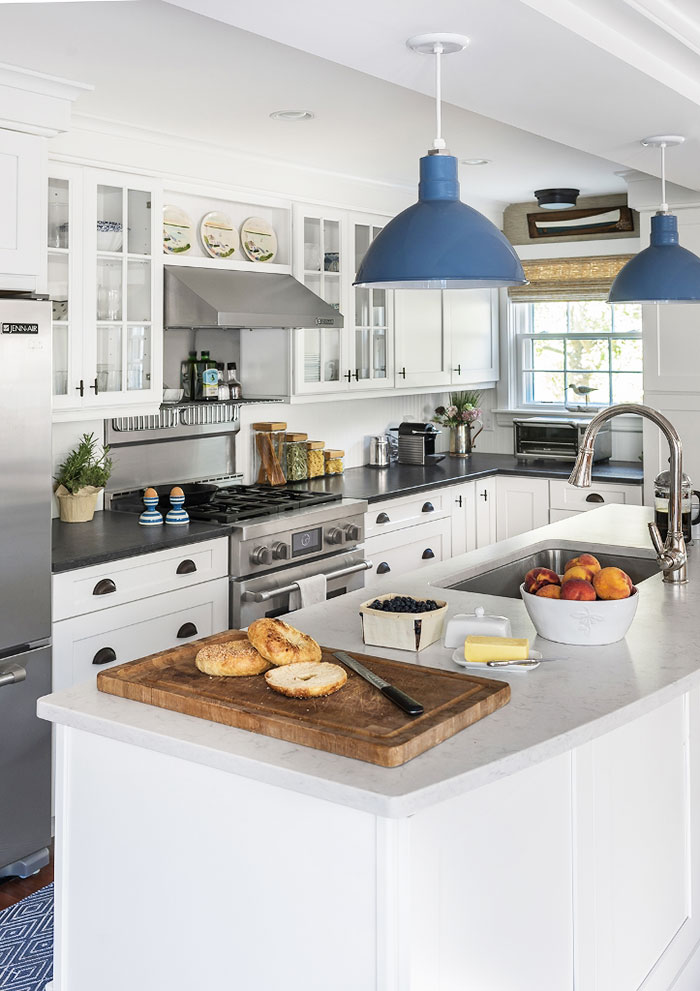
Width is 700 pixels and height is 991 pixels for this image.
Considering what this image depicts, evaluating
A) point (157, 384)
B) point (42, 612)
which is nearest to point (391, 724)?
point (42, 612)

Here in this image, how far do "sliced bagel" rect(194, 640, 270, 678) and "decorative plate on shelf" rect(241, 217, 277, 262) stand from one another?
3041 mm

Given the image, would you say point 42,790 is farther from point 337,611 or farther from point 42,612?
point 337,611

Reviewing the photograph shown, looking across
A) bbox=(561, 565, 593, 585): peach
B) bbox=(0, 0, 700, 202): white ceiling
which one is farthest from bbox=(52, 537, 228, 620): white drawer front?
bbox=(561, 565, 593, 585): peach

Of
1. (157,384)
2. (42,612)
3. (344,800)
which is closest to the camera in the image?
(344,800)

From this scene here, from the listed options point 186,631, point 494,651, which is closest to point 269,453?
point 186,631

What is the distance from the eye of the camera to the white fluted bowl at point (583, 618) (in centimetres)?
231

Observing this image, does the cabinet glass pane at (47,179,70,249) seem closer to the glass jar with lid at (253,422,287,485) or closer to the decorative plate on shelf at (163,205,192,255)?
the decorative plate on shelf at (163,205,192,255)

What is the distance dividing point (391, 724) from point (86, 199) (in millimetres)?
2753

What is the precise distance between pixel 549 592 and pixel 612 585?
0.48 ft

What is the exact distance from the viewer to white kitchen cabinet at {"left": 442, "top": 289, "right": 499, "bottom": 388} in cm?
598

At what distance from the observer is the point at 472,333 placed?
6203 millimetres

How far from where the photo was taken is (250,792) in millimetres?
1715

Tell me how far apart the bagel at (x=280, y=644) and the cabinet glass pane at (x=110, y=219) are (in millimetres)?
2317

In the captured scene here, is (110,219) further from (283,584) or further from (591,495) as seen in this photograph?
(591,495)
